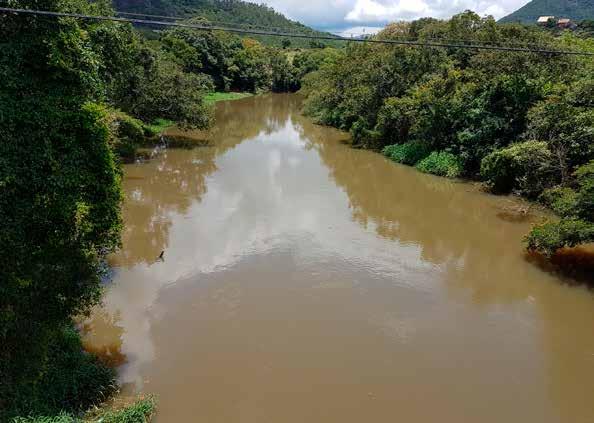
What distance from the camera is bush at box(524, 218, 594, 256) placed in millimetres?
12027

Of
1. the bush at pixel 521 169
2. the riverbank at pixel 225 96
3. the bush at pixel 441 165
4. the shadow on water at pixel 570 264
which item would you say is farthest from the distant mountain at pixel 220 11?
the shadow on water at pixel 570 264

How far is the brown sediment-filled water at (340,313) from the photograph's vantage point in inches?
347

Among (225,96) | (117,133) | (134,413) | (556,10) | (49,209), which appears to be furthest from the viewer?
(556,10)

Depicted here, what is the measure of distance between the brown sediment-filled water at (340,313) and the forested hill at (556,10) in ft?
306

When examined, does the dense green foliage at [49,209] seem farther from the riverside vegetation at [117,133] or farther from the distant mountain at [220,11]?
the distant mountain at [220,11]

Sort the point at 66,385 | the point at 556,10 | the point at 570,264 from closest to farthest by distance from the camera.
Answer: the point at 66,385 → the point at 570,264 → the point at 556,10

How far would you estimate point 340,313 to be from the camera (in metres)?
11.6

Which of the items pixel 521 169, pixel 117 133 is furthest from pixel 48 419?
pixel 521 169

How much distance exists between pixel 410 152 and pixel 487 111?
5132mm

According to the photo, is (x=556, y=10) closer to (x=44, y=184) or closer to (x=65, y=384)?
(x=44, y=184)

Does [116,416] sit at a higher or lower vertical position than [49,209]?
lower

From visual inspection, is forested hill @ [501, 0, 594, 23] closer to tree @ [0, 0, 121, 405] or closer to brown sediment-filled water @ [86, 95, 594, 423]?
brown sediment-filled water @ [86, 95, 594, 423]

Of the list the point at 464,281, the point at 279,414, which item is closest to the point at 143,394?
the point at 279,414

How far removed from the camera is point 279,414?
27.4 feet
